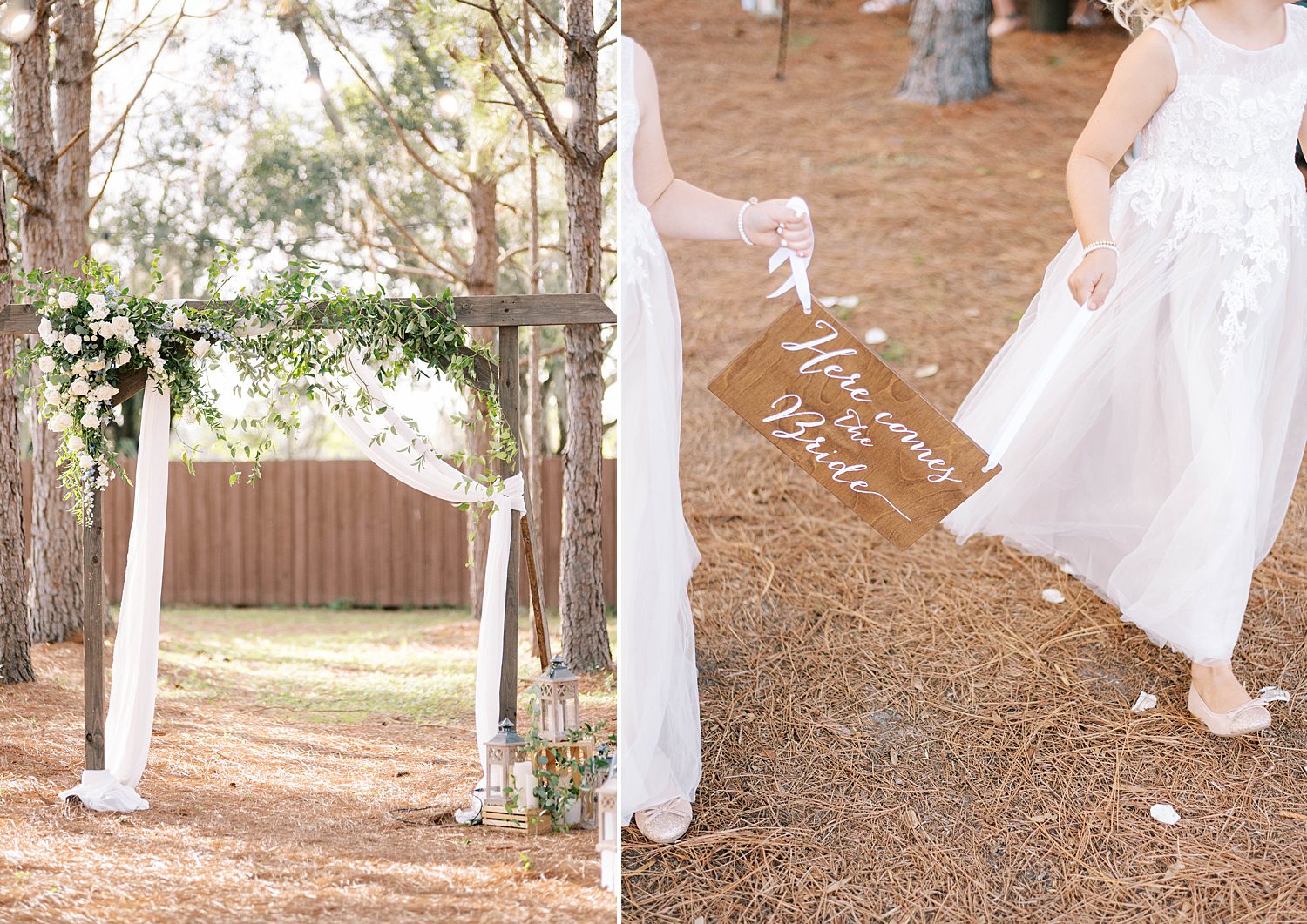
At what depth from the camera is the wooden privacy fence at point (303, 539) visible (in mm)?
10258

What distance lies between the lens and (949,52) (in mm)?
6109

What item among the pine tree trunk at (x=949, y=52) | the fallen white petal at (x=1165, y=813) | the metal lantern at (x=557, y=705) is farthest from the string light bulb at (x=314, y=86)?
the fallen white petal at (x=1165, y=813)

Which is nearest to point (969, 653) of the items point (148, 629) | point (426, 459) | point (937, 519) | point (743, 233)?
point (937, 519)

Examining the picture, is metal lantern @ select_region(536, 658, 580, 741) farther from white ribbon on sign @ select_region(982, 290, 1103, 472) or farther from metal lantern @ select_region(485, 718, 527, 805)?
white ribbon on sign @ select_region(982, 290, 1103, 472)

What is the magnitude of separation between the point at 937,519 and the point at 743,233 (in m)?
0.72

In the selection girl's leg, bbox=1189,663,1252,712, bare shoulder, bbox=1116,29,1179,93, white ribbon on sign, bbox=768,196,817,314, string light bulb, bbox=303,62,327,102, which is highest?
string light bulb, bbox=303,62,327,102

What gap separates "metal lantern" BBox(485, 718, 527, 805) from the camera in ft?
10.5

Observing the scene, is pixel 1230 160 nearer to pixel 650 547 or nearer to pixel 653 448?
pixel 653 448

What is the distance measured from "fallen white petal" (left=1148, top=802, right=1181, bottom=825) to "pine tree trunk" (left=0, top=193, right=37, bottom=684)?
192 inches

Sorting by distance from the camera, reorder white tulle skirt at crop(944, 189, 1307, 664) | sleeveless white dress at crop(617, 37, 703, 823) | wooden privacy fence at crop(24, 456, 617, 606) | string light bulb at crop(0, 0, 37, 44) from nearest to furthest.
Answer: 1. sleeveless white dress at crop(617, 37, 703, 823)
2. white tulle skirt at crop(944, 189, 1307, 664)
3. string light bulb at crop(0, 0, 37, 44)
4. wooden privacy fence at crop(24, 456, 617, 606)

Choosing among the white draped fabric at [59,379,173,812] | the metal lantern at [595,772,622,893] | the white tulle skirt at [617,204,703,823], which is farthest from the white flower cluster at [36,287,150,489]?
the metal lantern at [595,772,622,893]

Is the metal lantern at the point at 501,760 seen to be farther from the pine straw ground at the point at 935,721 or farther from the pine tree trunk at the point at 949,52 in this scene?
the pine tree trunk at the point at 949,52

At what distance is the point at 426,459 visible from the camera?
3578 mm

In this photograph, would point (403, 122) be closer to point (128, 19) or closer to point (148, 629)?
point (128, 19)
